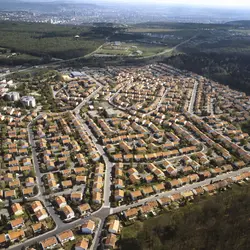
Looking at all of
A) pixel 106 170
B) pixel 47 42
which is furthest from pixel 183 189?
pixel 47 42

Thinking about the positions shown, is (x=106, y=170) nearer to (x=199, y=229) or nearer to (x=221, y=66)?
(x=199, y=229)

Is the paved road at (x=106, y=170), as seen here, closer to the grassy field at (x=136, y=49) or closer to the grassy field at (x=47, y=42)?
the grassy field at (x=47, y=42)

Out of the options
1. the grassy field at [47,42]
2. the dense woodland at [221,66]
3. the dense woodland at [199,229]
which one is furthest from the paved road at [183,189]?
the grassy field at [47,42]

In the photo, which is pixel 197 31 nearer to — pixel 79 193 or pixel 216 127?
pixel 216 127

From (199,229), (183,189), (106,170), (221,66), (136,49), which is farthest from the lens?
(136,49)

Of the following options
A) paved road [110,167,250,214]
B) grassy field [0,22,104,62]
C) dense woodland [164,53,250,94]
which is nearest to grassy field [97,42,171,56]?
grassy field [0,22,104,62]

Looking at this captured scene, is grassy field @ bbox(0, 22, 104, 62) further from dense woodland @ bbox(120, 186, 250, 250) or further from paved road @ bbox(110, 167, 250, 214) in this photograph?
dense woodland @ bbox(120, 186, 250, 250)

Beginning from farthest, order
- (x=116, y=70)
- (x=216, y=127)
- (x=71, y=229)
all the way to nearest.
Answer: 1. (x=116, y=70)
2. (x=216, y=127)
3. (x=71, y=229)

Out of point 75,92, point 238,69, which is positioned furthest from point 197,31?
point 75,92
